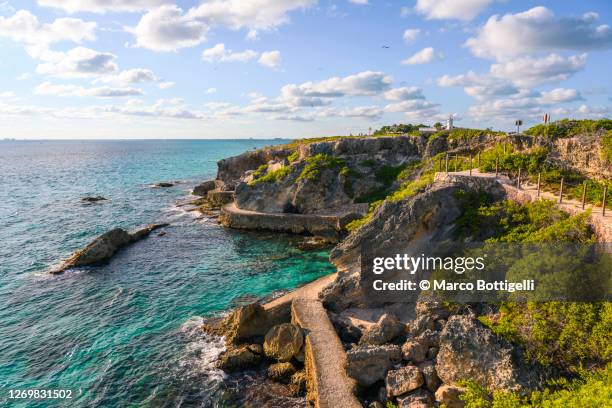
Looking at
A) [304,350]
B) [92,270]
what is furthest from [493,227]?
[92,270]

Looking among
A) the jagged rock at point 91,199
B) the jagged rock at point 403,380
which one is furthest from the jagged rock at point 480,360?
the jagged rock at point 91,199

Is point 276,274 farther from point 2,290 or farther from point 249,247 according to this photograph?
point 2,290

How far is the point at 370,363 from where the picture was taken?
17828mm

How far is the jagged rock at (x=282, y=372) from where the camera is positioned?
1981cm

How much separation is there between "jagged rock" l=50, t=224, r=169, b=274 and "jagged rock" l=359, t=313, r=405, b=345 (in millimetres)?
28869

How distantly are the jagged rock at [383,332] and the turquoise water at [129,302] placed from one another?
26.8ft

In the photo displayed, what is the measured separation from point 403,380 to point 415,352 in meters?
1.73

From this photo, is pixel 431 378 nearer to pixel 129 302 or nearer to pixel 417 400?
pixel 417 400

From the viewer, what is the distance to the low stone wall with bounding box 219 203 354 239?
147ft

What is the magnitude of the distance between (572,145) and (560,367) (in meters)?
20.4

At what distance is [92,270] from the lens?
115 ft

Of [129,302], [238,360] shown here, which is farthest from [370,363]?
[129,302]

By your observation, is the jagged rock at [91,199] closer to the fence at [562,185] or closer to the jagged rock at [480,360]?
the fence at [562,185]

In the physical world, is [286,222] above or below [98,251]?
above
